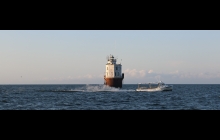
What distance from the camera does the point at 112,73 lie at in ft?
248

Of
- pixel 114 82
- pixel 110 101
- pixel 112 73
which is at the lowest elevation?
pixel 110 101

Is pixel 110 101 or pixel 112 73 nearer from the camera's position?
pixel 110 101

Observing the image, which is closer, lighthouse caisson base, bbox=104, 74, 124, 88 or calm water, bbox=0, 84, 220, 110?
calm water, bbox=0, 84, 220, 110

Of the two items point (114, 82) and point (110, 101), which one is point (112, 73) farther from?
point (110, 101)

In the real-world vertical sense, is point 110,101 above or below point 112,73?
below

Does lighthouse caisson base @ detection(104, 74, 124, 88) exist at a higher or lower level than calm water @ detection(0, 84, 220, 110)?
higher

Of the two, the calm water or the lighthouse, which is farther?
the lighthouse

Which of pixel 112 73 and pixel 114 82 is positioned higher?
pixel 112 73

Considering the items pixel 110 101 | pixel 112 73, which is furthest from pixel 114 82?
pixel 110 101

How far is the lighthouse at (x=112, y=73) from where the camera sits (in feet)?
247

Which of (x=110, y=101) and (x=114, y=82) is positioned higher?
(x=114, y=82)

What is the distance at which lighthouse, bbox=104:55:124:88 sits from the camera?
2970 inches
